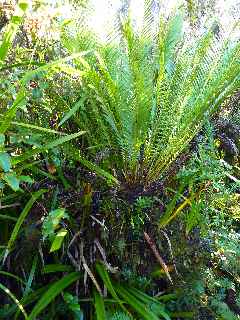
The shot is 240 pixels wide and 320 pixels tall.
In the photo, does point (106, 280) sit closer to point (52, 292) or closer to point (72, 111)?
point (52, 292)

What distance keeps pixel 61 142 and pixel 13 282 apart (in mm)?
659

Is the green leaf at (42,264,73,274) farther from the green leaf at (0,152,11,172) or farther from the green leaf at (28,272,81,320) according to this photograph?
the green leaf at (0,152,11,172)

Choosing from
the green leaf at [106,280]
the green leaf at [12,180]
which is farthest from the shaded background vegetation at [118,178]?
the green leaf at [12,180]

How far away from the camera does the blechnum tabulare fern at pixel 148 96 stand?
77.0 inches

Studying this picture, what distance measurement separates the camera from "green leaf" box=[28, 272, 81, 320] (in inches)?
72.6

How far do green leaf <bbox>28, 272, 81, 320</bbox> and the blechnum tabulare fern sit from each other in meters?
0.47

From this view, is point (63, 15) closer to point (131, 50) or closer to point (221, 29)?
point (131, 50)

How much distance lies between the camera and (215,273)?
7.73 feet

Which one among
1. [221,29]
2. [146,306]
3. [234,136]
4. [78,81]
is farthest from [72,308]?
[221,29]

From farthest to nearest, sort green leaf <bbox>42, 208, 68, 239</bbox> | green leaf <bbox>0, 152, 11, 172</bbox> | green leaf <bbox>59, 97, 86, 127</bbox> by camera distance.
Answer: green leaf <bbox>59, 97, 86, 127</bbox> < green leaf <bbox>42, 208, 68, 239</bbox> < green leaf <bbox>0, 152, 11, 172</bbox>

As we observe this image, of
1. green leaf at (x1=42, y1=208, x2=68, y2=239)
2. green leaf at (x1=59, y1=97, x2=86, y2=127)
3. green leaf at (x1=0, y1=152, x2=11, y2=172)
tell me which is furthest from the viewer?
A: green leaf at (x1=59, y1=97, x2=86, y2=127)

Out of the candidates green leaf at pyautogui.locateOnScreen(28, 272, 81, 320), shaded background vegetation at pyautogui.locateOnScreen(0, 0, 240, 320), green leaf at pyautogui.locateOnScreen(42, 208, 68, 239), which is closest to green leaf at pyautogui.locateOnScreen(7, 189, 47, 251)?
shaded background vegetation at pyautogui.locateOnScreen(0, 0, 240, 320)

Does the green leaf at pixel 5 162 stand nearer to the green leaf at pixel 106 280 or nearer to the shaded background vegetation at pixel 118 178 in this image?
the shaded background vegetation at pixel 118 178

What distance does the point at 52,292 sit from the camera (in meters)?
1.91
